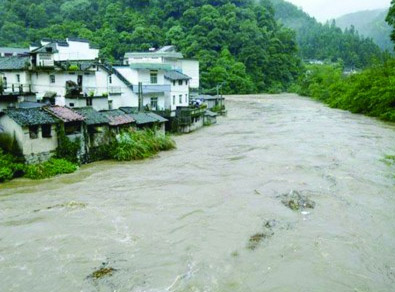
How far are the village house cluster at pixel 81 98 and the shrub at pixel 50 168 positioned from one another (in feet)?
1.54

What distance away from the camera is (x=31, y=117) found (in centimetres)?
2014

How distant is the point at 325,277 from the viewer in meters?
10.1

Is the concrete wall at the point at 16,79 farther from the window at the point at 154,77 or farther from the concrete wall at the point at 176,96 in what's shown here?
the concrete wall at the point at 176,96

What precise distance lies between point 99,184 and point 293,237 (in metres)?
9.77

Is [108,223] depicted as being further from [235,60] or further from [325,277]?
[235,60]

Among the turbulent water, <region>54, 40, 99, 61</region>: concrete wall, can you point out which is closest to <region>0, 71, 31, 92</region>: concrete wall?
<region>54, 40, 99, 61</region>: concrete wall

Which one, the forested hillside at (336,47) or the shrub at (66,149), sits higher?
the forested hillside at (336,47)

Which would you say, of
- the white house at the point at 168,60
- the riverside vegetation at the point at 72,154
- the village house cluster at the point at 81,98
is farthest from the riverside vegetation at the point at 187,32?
the riverside vegetation at the point at 72,154

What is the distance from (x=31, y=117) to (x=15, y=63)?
11.7 m

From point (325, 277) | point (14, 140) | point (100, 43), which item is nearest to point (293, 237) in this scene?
point (325, 277)

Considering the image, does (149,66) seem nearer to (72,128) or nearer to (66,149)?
(72,128)

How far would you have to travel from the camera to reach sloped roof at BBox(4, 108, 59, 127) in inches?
770

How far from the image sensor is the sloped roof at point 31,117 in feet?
64.2

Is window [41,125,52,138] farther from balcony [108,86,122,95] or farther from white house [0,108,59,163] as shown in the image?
balcony [108,86,122,95]
